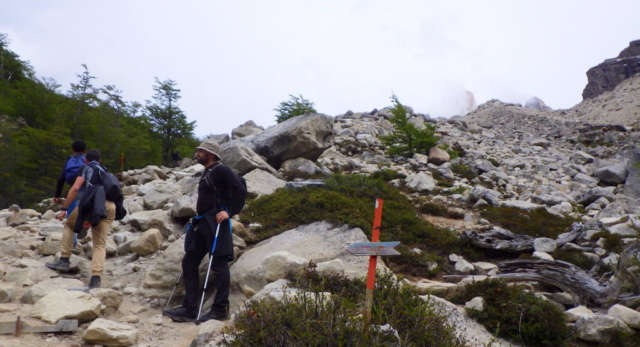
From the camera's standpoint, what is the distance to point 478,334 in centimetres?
462

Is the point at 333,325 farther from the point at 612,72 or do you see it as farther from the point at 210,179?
the point at 612,72

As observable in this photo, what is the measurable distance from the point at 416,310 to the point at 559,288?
3.24 m

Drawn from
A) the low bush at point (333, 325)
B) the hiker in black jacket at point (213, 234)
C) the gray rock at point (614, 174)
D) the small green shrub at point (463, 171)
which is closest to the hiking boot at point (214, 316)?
the hiker in black jacket at point (213, 234)

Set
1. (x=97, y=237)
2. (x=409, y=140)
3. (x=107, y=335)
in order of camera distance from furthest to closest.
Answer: (x=409, y=140), (x=97, y=237), (x=107, y=335)

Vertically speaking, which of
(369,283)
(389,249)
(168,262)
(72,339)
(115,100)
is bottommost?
(72,339)

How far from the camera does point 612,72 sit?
5941cm

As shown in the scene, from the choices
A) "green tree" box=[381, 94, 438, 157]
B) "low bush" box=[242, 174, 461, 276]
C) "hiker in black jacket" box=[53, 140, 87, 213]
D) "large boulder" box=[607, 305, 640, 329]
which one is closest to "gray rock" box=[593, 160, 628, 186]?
"green tree" box=[381, 94, 438, 157]

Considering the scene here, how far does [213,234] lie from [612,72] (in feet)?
224

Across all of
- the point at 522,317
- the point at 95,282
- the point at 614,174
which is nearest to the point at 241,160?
the point at 95,282

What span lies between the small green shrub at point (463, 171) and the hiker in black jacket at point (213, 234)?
12.1m

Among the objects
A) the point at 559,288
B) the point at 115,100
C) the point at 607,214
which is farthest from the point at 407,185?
the point at 115,100

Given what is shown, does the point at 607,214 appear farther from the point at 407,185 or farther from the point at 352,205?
the point at 352,205

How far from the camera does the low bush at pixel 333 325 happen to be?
3.32 metres

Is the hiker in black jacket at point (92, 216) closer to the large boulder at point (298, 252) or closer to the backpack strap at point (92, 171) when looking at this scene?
the backpack strap at point (92, 171)
